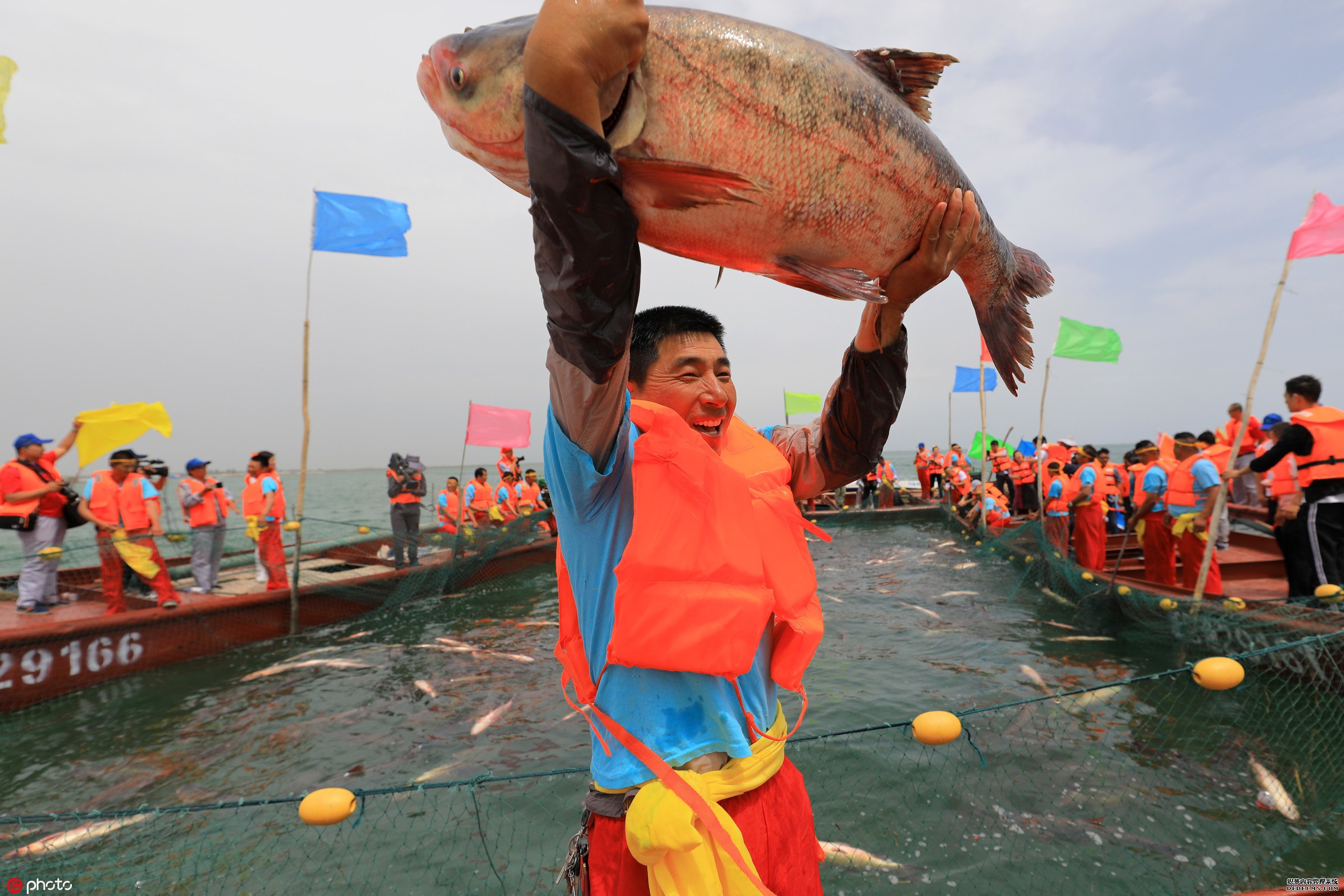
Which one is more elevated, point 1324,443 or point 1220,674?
point 1324,443

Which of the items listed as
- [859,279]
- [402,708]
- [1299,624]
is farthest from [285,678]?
[1299,624]

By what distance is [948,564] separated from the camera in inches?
565

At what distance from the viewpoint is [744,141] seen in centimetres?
124

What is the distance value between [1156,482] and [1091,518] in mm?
2928

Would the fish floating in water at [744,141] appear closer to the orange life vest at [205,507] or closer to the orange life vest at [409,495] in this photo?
the orange life vest at [205,507]

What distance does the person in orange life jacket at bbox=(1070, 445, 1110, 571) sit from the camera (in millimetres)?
11891

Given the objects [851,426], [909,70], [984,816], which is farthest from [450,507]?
[909,70]

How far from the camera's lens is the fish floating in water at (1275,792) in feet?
14.3

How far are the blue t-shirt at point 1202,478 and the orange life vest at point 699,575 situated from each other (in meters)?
9.14

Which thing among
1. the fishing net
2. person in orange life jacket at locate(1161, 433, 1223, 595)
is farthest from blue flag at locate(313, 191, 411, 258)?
person in orange life jacket at locate(1161, 433, 1223, 595)

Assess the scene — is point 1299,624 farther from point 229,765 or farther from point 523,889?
point 229,765

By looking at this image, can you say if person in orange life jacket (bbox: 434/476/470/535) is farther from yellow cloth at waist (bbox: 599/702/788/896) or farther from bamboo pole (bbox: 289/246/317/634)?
yellow cloth at waist (bbox: 599/702/788/896)

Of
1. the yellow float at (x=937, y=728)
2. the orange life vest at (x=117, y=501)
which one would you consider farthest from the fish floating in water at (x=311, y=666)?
the yellow float at (x=937, y=728)

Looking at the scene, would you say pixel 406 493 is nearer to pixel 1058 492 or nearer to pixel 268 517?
pixel 268 517
